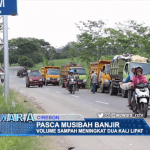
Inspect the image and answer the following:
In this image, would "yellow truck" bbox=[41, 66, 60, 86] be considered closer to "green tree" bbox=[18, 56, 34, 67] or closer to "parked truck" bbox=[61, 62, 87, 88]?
"parked truck" bbox=[61, 62, 87, 88]

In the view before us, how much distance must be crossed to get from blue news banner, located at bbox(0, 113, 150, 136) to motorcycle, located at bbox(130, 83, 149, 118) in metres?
3.18

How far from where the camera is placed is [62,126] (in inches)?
244

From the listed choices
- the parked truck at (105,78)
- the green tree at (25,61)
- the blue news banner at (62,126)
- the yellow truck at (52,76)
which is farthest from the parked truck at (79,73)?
the green tree at (25,61)

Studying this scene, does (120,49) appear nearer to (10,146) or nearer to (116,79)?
(116,79)

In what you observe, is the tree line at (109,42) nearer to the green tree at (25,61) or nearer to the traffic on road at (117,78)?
the traffic on road at (117,78)

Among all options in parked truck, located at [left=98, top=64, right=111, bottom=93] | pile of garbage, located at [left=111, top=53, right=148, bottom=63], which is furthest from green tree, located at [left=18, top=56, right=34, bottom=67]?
pile of garbage, located at [left=111, top=53, right=148, bottom=63]

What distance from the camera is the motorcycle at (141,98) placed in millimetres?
10164

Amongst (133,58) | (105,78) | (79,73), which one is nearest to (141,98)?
(133,58)

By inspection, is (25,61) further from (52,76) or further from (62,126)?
(62,126)

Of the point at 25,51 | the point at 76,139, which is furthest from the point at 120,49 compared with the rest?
the point at 25,51

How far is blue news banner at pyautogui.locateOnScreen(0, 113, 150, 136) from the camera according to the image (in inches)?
244

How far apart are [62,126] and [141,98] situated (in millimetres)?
4573

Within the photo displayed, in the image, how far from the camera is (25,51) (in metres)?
112

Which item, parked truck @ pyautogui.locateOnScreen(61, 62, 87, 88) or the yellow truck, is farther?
the yellow truck
